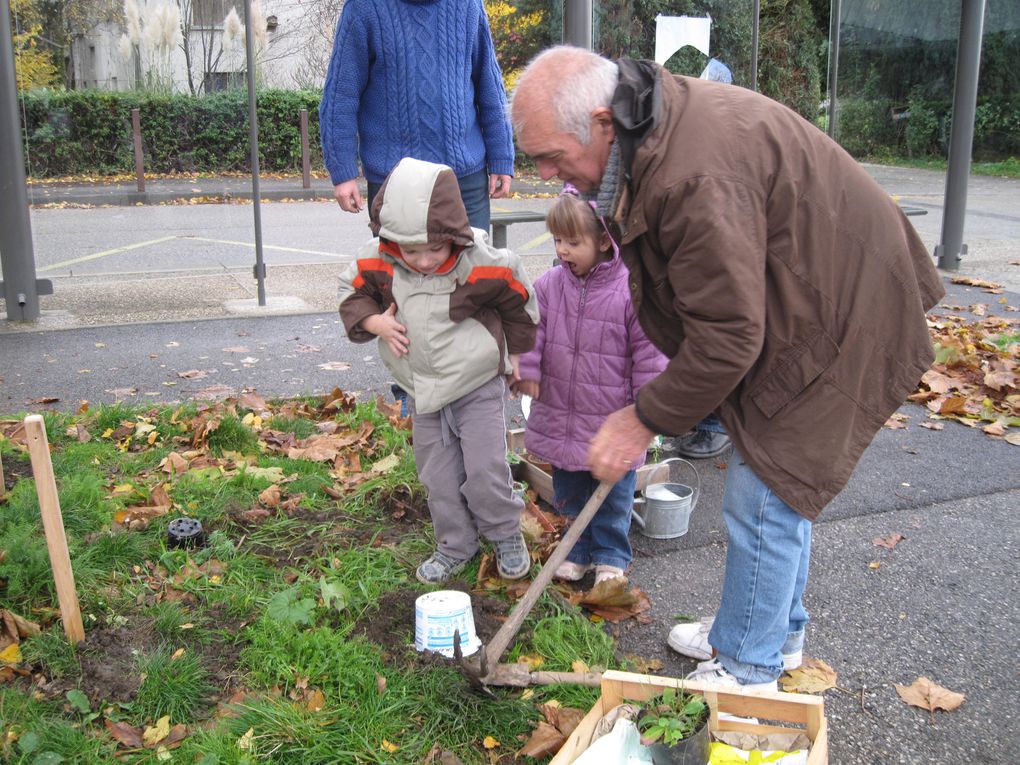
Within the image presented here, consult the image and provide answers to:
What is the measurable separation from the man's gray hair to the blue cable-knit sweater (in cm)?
182

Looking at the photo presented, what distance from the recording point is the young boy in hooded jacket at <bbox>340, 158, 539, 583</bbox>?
9.97 feet

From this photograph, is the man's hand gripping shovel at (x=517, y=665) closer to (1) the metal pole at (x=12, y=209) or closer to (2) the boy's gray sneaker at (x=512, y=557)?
(2) the boy's gray sneaker at (x=512, y=557)

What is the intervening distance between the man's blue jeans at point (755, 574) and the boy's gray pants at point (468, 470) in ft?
3.01

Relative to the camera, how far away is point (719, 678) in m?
2.68

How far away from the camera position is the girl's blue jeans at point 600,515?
3.39m

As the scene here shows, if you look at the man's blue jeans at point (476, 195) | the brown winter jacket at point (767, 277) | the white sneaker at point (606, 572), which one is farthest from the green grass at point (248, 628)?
the man's blue jeans at point (476, 195)

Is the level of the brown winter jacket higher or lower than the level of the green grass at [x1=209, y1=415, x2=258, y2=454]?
higher

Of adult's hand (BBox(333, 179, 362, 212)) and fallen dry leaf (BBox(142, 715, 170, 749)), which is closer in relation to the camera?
fallen dry leaf (BBox(142, 715, 170, 749))

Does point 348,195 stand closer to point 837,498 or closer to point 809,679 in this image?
point 837,498

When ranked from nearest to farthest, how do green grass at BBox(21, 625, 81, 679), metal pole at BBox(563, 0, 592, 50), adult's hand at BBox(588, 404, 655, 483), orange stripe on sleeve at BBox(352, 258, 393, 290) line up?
adult's hand at BBox(588, 404, 655, 483)
green grass at BBox(21, 625, 81, 679)
orange stripe on sleeve at BBox(352, 258, 393, 290)
metal pole at BBox(563, 0, 592, 50)

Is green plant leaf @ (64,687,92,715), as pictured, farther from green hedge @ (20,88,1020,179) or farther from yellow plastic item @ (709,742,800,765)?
green hedge @ (20,88,1020,179)

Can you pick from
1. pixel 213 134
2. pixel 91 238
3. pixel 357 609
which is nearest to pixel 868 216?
pixel 357 609

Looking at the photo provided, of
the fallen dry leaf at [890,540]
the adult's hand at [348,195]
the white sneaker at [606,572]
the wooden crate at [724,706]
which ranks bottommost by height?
the fallen dry leaf at [890,540]

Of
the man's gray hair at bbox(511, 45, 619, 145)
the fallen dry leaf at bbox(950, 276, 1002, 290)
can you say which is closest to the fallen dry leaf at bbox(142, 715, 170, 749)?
the man's gray hair at bbox(511, 45, 619, 145)
